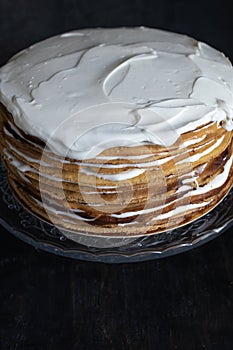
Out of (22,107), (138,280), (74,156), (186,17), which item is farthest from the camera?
(186,17)

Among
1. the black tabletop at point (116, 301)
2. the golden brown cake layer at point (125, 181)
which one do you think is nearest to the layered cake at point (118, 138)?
the golden brown cake layer at point (125, 181)

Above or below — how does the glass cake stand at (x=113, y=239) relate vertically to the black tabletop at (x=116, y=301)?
above

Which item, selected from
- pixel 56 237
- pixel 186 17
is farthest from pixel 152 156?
pixel 186 17

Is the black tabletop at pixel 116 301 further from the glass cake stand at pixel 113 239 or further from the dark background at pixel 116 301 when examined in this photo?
the glass cake stand at pixel 113 239

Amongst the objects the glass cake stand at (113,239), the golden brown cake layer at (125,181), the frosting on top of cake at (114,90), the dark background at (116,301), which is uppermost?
the frosting on top of cake at (114,90)

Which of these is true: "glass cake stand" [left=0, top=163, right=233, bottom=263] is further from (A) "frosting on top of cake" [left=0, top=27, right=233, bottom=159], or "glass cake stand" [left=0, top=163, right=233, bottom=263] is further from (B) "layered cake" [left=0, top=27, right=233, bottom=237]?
(A) "frosting on top of cake" [left=0, top=27, right=233, bottom=159]

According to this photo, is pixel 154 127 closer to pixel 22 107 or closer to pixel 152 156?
pixel 152 156
